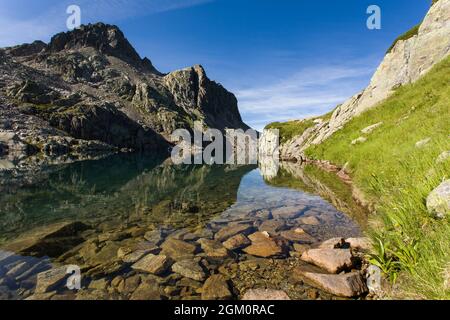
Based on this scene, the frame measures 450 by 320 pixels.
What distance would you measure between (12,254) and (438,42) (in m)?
51.9

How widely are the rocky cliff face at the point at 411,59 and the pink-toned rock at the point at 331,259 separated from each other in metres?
38.9

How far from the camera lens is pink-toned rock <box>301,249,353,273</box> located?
8.01 m

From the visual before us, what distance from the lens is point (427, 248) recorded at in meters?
5.28

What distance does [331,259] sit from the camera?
838cm

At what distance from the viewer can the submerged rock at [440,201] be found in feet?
18.9

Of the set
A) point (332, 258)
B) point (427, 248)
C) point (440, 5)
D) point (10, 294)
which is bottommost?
point (10, 294)

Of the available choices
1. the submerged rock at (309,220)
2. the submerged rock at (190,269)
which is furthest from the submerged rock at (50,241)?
the submerged rock at (309,220)

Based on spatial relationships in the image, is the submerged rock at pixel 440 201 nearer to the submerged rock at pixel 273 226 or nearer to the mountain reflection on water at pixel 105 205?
the submerged rock at pixel 273 226

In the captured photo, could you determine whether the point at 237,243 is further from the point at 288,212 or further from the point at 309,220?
the point at 288,212

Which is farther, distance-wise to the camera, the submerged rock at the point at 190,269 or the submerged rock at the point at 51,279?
the submerged rock at the point at 190,269

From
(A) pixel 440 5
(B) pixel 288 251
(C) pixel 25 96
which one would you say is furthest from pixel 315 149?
(C) pixel 25 96
